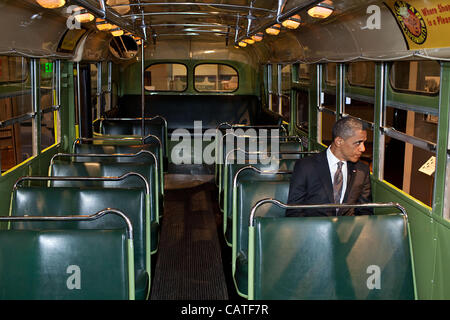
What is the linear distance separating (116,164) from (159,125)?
428 centimetres

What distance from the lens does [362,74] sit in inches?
207

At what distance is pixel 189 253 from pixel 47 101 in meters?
2.52

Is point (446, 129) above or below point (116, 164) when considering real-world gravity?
above

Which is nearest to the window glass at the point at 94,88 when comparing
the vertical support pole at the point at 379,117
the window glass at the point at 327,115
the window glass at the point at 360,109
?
the window glass at the point at 327,115

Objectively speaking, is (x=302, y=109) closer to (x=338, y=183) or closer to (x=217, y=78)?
(x=217, y=78)

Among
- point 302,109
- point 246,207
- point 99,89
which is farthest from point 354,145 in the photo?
point 99,89

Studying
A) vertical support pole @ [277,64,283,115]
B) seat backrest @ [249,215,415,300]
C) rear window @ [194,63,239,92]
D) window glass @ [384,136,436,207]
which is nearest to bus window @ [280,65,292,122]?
vertical support pole @ [277,64,283,115]

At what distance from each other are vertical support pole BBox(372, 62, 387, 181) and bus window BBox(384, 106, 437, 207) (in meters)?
0.05

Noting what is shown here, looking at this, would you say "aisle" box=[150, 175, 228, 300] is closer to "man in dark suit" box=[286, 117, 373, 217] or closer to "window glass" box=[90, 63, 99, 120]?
"man in dark suit" box=[286, 117, 373, 217]

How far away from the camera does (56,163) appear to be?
521cm

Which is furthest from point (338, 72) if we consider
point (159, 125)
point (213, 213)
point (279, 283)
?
point (159, 125)

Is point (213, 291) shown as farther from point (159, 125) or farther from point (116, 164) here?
point (159, 125)

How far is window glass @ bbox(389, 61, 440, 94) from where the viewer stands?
3580mm

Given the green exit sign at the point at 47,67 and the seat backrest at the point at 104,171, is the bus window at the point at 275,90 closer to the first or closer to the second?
the green exit sign at the point at 47,67
